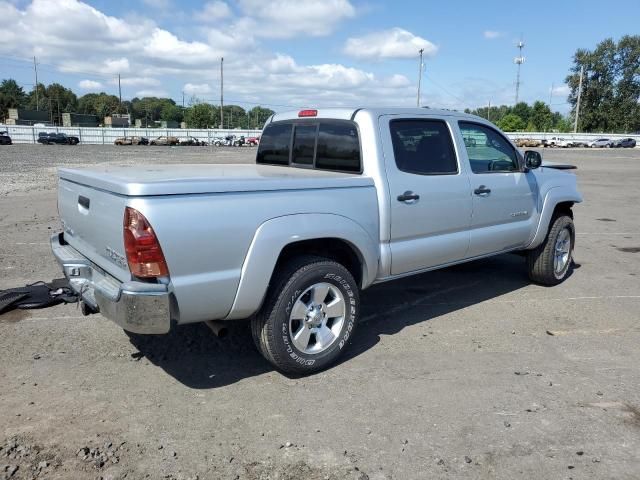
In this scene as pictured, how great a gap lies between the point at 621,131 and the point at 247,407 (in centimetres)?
11080

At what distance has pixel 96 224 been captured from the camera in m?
3.55

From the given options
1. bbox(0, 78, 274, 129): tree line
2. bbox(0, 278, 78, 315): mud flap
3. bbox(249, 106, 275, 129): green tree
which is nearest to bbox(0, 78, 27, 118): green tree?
bbox(0, 78, 274, 129): tree line

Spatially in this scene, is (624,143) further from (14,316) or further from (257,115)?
(257,115)

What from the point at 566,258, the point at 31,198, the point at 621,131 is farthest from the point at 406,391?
the point at 621,131

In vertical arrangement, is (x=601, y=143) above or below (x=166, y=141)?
above

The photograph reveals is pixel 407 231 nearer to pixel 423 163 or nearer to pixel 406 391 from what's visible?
pixel 423 163

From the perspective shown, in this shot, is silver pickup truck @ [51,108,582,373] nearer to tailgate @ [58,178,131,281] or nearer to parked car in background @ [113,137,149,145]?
tailgate @ [58,178,131,281]

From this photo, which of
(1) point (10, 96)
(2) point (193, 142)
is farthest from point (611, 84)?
(1) point (10, 96)

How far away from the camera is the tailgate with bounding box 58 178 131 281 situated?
3.25m

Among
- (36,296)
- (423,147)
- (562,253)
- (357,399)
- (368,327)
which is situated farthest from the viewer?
(562,253)

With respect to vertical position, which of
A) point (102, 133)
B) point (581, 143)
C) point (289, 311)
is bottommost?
point (289, 311)

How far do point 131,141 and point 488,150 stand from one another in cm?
6601

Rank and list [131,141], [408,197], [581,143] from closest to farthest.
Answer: [408,197] → [131,141] → [581,143]

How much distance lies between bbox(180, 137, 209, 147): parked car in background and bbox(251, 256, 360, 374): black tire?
2688 inches
